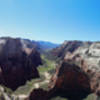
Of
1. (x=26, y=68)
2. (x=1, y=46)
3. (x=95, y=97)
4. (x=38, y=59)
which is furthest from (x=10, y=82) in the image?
(x=38, y=59)

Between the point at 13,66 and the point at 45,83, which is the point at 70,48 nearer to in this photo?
the point at 13,66

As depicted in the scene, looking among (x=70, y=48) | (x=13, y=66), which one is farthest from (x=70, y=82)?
(x=70, y=48)

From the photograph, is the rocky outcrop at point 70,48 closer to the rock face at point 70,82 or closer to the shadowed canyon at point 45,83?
the shadowed canyon at point 45,83

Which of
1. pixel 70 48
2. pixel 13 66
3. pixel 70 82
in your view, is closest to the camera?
pixel 70 82

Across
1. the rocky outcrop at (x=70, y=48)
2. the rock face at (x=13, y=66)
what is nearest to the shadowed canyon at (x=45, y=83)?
the rock face at (x=13, y=66)

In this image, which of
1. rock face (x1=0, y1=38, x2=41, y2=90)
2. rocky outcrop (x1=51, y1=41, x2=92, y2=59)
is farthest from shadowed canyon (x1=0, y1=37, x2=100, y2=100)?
rocky outcrop (x1=51, y1=41, x2=92, y2=59)

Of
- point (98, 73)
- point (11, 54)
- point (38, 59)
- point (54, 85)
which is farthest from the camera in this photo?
point (38, 59)

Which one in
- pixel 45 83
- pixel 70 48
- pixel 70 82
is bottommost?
pixel 45 83

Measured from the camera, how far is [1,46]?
5597 centimetres

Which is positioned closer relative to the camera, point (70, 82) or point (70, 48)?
point (70, 82)

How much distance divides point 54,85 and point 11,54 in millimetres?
27067

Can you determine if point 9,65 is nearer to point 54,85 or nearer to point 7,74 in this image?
point 7,74

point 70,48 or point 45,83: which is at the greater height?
point 70,48

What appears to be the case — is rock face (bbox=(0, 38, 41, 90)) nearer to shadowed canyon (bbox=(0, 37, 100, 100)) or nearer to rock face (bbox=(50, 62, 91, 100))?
shadowed canyon (bbox=(0, 37, 100, 100))
